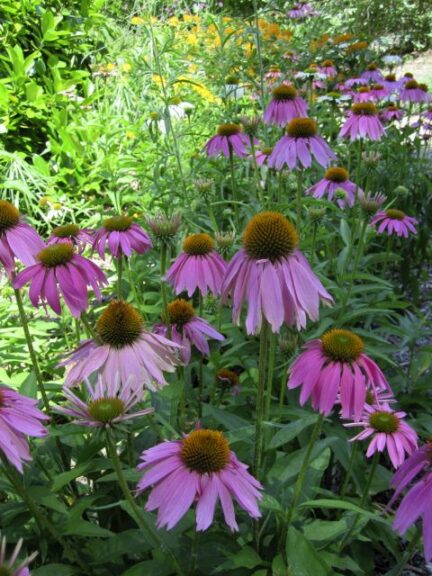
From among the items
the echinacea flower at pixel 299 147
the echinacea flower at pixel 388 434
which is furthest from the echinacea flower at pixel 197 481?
the echinacea flower at pixel 299 147

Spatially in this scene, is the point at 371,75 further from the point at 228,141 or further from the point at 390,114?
the point at 228,141

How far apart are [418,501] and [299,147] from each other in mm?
1025

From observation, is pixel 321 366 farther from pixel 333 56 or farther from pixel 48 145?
pixel 333 56

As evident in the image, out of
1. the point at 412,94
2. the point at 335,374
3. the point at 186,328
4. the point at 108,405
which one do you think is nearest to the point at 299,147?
the point at 186,328

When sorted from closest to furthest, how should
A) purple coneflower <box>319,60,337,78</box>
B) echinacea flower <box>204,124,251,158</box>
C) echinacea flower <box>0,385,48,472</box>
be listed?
1. echinacea flower <box>0,385,48,472</box>
2. echinacea flower <box>204,124,251,158</box>
3. purple coneflower <box>319,60,337,78</box>

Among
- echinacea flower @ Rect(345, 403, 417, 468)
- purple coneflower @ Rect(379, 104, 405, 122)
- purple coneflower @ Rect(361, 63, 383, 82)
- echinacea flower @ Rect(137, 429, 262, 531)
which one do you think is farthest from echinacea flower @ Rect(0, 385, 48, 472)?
purple coneflower @ Rect(361, 63, 383, 82)

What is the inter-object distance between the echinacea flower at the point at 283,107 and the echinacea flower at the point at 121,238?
0.75m

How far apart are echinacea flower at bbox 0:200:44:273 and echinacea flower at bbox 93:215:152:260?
0.81 feet

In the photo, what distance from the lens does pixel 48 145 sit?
3590mm

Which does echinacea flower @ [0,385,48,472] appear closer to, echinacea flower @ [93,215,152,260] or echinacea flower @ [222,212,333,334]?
echinacea flower @ [222,212,333,334]

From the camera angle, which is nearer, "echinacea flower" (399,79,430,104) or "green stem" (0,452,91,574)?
"green stem" (0,452,91,574)

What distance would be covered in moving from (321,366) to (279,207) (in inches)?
40.6

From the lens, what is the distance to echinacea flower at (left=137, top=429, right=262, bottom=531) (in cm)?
77

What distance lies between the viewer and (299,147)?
156cm
